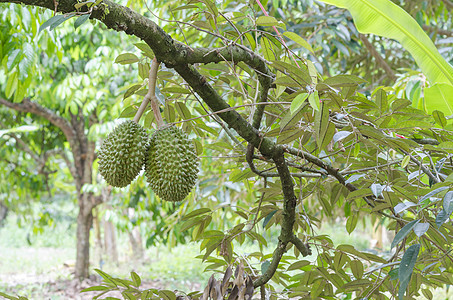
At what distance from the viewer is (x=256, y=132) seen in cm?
71

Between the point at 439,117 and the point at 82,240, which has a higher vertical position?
the point at 439,117

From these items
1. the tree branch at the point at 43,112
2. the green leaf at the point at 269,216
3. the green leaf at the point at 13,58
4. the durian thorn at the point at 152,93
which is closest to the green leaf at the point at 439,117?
the green leaf at the point at 269,216

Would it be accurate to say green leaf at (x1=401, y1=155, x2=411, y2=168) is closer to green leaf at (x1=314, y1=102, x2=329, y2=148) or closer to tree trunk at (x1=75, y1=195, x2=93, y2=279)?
green leaf at (x1=314, y1=102, x2=329, y2=148)

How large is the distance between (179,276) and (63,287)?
4.46 ft

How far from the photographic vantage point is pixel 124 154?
2.43 ft

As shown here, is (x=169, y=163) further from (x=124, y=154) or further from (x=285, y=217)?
(x=285, y=217)

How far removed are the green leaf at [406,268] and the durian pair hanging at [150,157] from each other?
390 millimetres

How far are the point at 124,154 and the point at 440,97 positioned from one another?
0.72 meters

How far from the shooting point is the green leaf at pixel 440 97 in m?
0.94

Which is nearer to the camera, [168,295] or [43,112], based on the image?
[168,295]

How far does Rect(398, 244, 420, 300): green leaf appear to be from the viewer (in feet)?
1.93

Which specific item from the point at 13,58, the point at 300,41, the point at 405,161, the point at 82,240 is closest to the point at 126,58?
the point at 300,41

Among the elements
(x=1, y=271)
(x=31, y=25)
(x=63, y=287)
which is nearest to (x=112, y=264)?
(x=1, y=271)

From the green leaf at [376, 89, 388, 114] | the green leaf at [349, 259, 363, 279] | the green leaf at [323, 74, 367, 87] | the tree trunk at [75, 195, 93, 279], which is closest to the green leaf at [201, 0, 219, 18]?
the green leaf at [323, 74, 367, 87]
